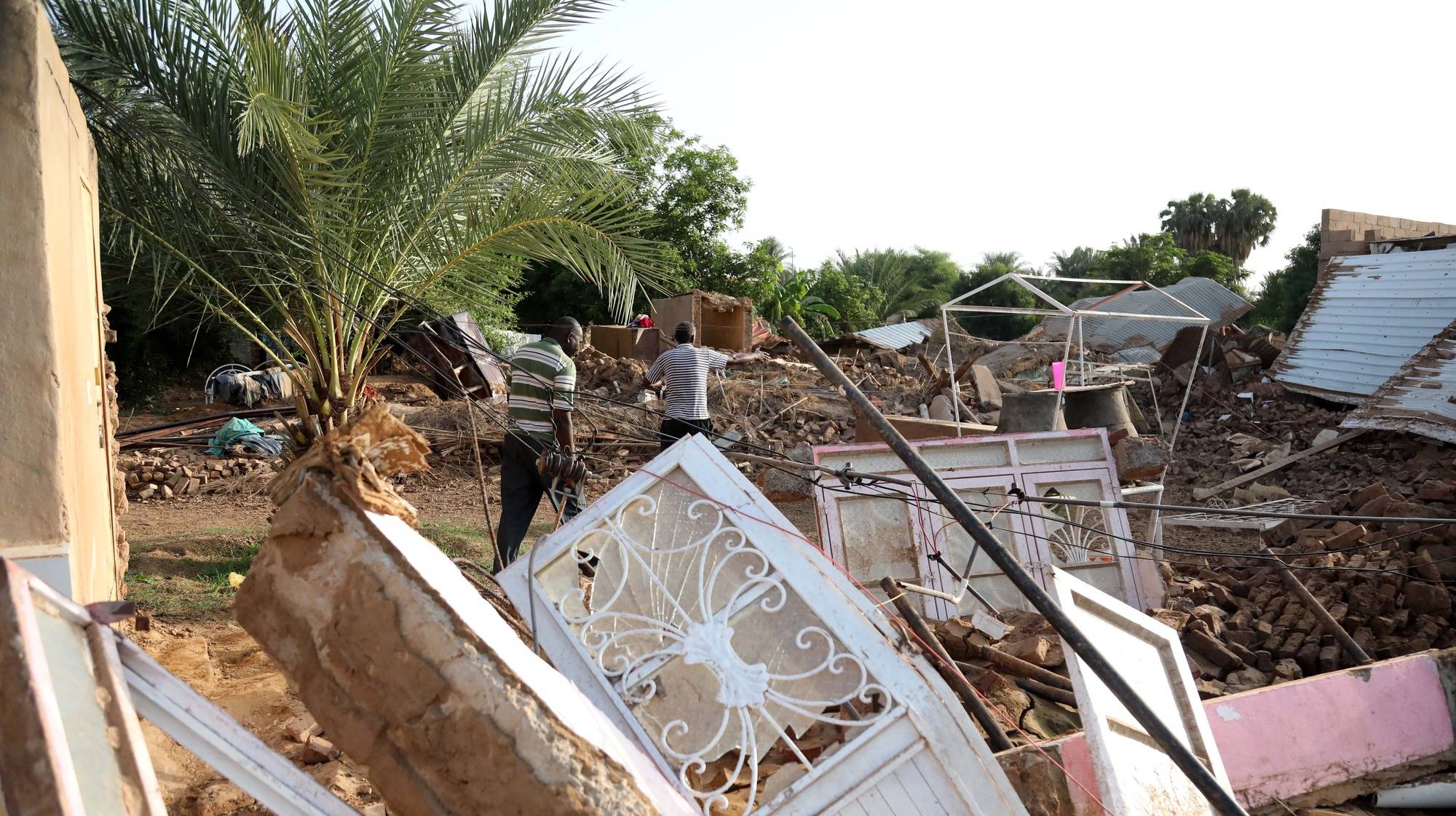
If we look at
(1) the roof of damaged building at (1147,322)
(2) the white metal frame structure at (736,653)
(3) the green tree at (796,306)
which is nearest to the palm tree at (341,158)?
(2) the white metal frame structure at (736,653)

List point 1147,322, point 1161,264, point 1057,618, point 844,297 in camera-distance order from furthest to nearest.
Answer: point 1161,264, point 844,297, point 1147,322, point 1057,618

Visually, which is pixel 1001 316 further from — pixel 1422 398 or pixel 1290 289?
pixel 1422 398

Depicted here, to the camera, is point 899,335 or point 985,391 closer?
point 985,391

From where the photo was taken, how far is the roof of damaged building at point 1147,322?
61.7ft

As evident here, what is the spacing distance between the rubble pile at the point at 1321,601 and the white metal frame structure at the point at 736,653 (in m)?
3.28

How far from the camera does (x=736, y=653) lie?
2834mm

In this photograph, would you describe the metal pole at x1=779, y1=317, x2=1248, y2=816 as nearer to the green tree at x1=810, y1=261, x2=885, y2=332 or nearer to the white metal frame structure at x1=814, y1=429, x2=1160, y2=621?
the white metal frame structure at x1=814, y1=429, x2=1160, y2=621

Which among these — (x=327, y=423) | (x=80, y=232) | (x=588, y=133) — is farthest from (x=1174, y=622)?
(x=80, y=232)

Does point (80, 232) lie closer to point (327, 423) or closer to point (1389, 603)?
point (327, 423)

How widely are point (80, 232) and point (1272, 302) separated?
92.4 ft

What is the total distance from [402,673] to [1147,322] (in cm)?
2065

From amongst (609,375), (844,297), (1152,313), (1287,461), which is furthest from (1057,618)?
(844,297)

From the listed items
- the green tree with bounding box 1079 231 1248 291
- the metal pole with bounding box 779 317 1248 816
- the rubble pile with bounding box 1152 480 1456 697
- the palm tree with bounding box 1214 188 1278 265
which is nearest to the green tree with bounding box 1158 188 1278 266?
the palm tree with bounding box 1214 188 1278 265

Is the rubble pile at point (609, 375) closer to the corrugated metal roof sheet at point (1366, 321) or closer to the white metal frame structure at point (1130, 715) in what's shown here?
the corrugated metal roof sheet at point (1366, 321)
